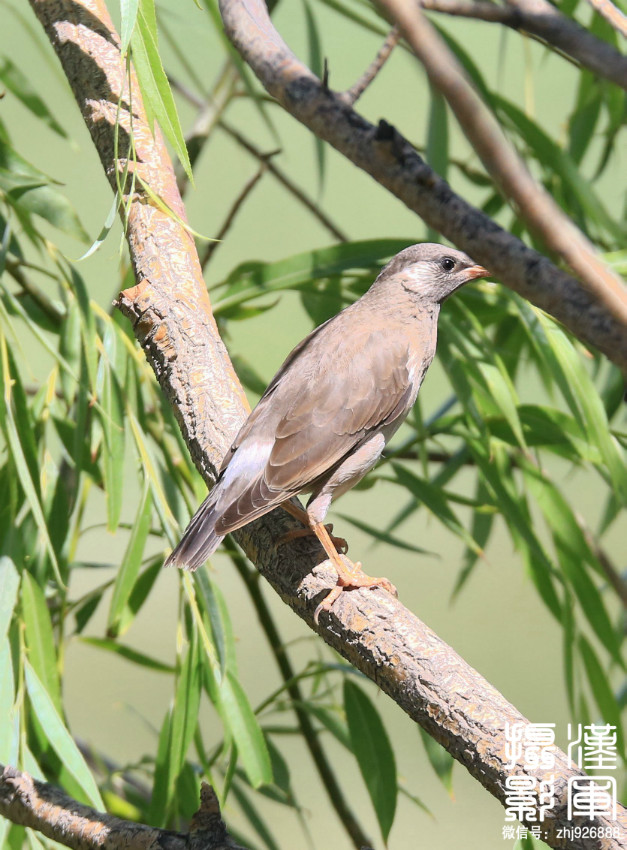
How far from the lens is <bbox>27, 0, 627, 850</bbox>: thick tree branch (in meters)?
0.95

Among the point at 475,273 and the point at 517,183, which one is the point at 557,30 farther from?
the point at 475,273

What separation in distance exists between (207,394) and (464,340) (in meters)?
0.89

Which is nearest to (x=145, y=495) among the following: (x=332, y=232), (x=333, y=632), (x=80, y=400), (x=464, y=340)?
(x=80, y=400)

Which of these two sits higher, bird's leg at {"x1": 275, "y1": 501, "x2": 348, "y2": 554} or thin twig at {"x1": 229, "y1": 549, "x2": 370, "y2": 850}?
bird's leg at {"x1": 275, "y1": 501, "x2": 348, "y2": 554}

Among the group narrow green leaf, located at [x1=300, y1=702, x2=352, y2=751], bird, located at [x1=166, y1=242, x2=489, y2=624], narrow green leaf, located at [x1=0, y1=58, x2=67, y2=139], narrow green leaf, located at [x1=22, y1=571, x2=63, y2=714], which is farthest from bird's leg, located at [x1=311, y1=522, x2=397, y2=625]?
narrow green leaf, located at [x1=0, y1=58, x2=67, y2=139]

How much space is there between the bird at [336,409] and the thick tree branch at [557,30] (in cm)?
109

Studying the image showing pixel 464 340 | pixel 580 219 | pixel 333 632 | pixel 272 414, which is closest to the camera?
pixel 333 632

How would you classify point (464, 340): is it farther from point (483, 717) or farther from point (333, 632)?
point (483, 717)

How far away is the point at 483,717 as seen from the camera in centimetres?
130

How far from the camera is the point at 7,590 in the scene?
192cm

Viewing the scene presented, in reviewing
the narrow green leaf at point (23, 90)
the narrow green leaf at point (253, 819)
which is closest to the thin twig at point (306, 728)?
the narrow green leaf at point (253, 819)

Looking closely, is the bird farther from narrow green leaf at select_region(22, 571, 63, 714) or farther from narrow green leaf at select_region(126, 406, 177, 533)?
narrow green leaf at select_region(22, 571, 63, 714)

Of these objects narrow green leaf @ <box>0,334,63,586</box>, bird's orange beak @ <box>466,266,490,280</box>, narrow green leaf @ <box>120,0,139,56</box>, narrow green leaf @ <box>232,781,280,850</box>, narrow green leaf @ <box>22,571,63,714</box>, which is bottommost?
narrow green leaf @ <box>232,781,280,850</box>

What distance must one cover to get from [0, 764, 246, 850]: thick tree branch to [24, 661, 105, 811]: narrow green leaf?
229 millimetres
